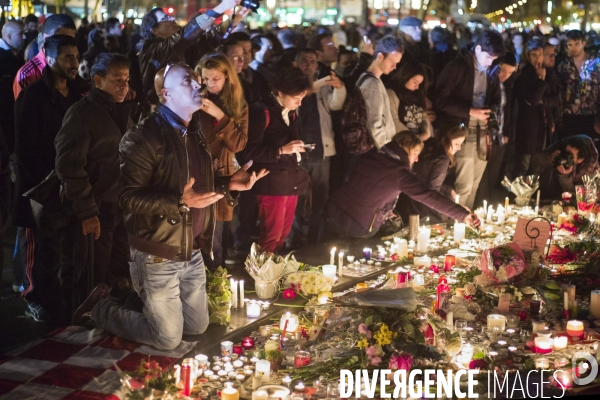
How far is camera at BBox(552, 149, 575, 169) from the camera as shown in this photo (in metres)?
8.44

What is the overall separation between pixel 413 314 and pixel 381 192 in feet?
8.16

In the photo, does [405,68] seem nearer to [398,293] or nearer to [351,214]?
[351,214]

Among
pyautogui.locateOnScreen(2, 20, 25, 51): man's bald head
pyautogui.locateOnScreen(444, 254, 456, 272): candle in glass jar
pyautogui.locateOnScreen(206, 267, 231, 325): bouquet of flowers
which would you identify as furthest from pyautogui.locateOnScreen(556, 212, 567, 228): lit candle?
pyautogui.locateOnScreen(2, 20, 25, 51): man's bald head

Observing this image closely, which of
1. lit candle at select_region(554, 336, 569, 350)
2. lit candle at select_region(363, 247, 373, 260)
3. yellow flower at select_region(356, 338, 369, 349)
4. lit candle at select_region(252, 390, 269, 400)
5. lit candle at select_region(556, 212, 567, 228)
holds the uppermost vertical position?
lit candle at select_region(556, 212, 567, 228)

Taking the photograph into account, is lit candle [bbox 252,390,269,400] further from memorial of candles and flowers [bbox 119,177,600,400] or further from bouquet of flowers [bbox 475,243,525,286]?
bouquet of flowers [bbox 475,243,525,286]

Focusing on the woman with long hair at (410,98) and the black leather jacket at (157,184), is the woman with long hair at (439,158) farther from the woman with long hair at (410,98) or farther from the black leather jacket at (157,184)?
the black leather jacket at (157,184)

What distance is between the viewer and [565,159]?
334 inches

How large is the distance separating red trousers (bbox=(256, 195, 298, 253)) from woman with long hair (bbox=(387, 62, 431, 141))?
1.79 meters

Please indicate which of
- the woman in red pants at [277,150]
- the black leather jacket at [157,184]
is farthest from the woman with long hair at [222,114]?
the black leather jacket at [157,184]

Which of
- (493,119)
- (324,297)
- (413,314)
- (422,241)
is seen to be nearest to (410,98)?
(493,119)

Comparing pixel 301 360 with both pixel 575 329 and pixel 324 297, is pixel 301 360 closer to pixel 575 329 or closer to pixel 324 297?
pixel 324 297

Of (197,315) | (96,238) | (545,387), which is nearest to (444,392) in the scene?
(545,387)

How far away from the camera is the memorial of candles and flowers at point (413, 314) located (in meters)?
4.18

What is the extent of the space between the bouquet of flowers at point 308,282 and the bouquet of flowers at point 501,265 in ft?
3.22
